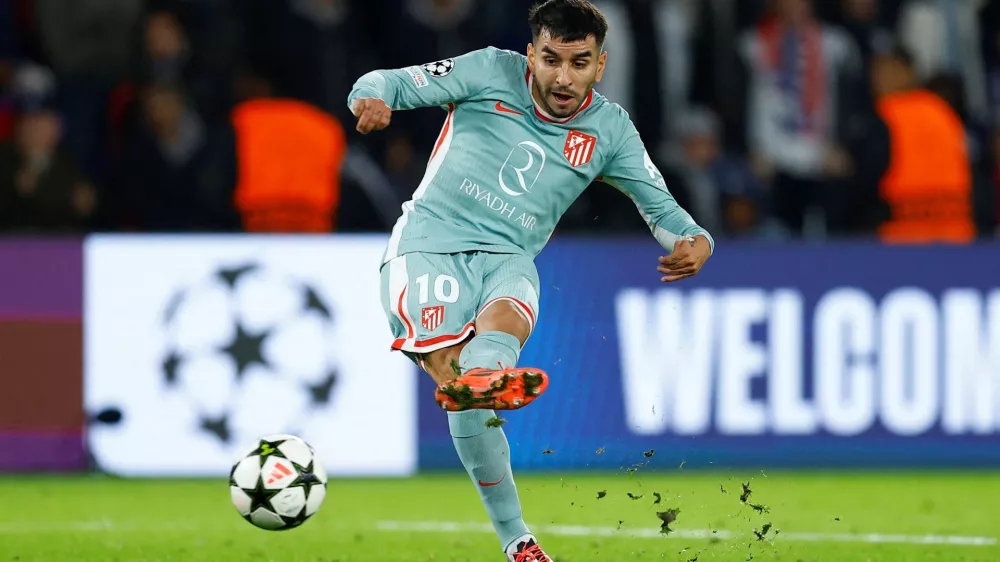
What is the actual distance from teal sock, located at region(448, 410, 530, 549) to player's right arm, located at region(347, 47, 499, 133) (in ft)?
3.66

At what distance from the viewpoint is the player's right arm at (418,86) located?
5566 mm

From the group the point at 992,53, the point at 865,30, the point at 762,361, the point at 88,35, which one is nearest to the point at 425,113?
the point at 88,35

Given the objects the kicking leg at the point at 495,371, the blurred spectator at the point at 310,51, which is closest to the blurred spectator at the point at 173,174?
the blurred spectator at the point at 310,51

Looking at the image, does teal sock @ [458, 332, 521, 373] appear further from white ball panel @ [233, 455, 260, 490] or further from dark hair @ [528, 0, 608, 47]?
white ball panel @ [233, 455, 260, 490]

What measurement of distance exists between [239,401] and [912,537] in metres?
3.87

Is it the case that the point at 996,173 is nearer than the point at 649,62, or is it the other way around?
the point at 649,62

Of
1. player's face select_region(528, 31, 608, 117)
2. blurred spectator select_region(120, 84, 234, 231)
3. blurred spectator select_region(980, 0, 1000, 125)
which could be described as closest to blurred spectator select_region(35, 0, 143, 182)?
blurred spectator select_region(120, 84, 234, 231)

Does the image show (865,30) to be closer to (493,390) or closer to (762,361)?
A: (762,361)

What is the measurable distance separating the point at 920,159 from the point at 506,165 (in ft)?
18.4

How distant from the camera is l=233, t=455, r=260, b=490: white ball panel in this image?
6621 mm

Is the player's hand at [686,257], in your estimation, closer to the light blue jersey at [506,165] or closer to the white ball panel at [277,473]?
the light blue jersey at [506,165]

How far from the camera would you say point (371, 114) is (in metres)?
5.53

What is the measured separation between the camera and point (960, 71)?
13.0 meters

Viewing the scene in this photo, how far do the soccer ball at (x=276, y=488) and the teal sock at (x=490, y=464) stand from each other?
85cm
